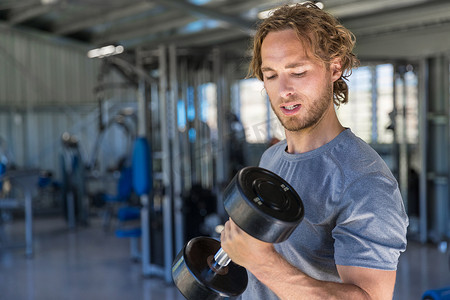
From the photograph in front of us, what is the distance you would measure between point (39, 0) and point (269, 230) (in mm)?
7595

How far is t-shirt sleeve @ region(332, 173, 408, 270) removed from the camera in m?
0.81

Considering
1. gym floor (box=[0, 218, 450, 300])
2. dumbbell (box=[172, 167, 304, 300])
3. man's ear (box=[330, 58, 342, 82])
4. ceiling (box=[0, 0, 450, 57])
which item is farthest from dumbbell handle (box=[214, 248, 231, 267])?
ceiling (box=[0, 0, 450, 57])

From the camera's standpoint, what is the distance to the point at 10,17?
8484mm

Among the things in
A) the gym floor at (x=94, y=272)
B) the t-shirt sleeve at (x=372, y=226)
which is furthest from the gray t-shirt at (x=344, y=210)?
the gym floor at (x=94, y=272)

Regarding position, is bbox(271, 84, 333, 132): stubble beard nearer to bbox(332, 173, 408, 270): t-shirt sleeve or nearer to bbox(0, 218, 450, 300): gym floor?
bbox(332, 173, 408, 270): t-shirt sleeve

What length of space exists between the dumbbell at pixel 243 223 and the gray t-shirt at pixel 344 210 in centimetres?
8

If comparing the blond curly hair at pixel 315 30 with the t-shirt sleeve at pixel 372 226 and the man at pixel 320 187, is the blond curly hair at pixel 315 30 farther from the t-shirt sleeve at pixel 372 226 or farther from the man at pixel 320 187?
the t-shirt sleeve at pixel 372 226

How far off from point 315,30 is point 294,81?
0.12 meters

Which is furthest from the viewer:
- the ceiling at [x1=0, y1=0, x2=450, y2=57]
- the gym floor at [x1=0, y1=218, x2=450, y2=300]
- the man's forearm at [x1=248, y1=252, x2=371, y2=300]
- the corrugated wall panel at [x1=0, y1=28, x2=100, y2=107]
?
the corrugated wall panel at [x1=0, y1=28, x2=100, y2=107]

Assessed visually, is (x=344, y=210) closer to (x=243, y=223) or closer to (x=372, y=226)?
(x=372, y=226)

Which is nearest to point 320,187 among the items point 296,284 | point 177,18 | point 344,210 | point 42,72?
point 344,210

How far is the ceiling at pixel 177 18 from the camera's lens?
561 centimetres

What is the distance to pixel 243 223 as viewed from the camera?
0.82 meters

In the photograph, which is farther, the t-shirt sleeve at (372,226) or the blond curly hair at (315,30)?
the blond curly hair at (315,30)
